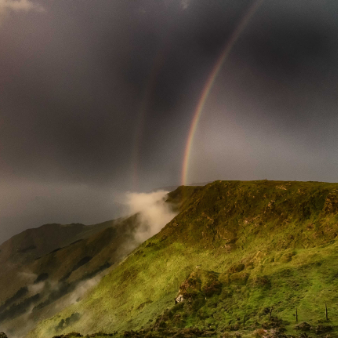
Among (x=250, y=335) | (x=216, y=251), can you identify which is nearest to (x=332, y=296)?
(x=250, y=335)

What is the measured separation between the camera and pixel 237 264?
73.2 meters

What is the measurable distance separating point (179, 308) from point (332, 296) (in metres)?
34.1

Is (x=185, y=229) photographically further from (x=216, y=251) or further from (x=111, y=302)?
(x=111, y=302)

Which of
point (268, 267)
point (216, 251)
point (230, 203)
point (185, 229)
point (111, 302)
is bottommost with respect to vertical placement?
point (111, 302)

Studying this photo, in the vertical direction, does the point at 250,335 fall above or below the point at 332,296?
below

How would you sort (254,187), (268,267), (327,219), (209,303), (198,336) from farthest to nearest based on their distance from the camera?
(254,187), (327,219), (268,267), (209,303), (198,336)

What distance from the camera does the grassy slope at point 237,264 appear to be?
161 feet

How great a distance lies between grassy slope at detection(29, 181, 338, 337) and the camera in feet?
161

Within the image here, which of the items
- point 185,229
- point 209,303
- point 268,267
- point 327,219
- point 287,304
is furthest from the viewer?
point 185,229

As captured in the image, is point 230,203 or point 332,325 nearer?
point 332,325

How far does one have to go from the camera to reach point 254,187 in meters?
121

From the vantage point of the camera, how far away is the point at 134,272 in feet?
409

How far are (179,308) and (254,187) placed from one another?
7707cm

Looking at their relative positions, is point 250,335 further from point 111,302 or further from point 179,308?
point 111,302
